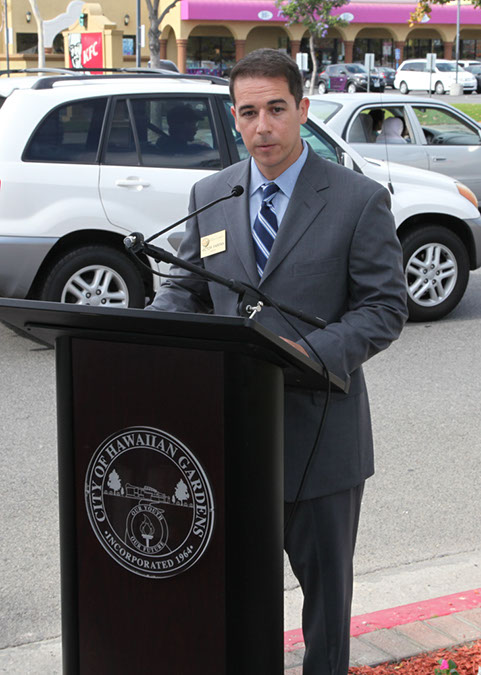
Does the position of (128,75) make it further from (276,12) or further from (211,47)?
(211,47)

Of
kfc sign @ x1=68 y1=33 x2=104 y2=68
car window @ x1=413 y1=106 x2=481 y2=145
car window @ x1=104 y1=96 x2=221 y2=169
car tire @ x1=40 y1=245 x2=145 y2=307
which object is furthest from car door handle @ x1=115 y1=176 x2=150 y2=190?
kfc sign @ x1=68 y1=33 x2=104 y2=68

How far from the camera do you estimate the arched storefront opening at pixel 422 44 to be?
6250 cm

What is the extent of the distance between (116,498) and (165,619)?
0.29 m

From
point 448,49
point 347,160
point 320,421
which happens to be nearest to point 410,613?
point 320,421

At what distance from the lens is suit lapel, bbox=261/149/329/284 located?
2457 mm

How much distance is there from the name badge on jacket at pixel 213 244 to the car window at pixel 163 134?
4.79 meters

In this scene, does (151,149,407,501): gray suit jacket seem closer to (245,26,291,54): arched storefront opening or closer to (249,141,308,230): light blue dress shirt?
→ (249,141,308,230): light blue dress shirt

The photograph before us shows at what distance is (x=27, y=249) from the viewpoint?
22.7 feet

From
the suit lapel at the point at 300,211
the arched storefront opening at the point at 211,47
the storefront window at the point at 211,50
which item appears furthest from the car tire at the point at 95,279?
the storefront window at the point at 211,50

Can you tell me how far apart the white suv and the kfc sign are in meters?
26.3

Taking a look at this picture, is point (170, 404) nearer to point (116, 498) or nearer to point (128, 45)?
point (116, 498)

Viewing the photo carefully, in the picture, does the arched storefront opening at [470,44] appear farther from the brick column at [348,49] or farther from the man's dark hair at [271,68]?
the man's dark hair at [271,68]

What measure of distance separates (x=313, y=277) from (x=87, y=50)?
3248 centimetres

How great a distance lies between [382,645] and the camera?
3230 mm
